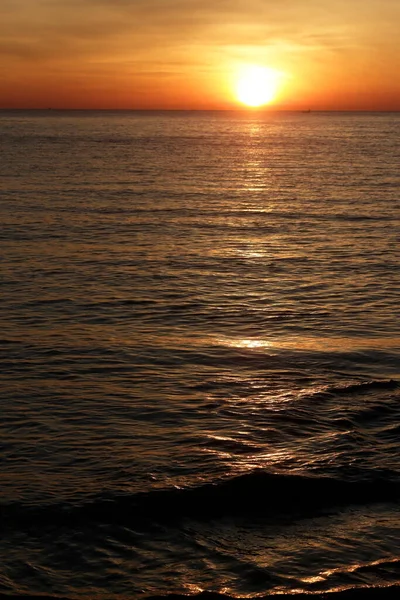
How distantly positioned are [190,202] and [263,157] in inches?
2278

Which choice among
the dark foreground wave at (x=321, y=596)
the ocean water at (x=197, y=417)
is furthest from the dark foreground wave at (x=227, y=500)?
the dark foreground wave at (x=321, y=596)

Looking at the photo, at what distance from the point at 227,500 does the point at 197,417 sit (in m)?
2.77

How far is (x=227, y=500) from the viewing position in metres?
10.6

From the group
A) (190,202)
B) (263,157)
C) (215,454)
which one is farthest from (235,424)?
(263,157)

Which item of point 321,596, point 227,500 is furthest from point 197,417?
point 321,596

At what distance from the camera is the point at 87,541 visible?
31.7 feet

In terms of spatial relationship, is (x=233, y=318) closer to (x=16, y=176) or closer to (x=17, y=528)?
(x=17, y=528)

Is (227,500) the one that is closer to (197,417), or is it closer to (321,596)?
(321,596)

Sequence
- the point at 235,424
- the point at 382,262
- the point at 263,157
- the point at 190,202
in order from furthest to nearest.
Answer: the point at 263,157 → the point at 190,202 → the point at 382,262 → the point at 235,424

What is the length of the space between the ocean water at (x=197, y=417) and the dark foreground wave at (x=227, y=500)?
0.08ft

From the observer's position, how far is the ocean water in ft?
30.2

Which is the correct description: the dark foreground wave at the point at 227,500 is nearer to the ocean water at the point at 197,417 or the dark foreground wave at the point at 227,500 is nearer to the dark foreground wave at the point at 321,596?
the ocean water at the point at 197,417

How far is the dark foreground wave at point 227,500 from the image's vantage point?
1019 cm

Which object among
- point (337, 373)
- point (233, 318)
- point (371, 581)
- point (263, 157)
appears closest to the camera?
point (371, 581)
